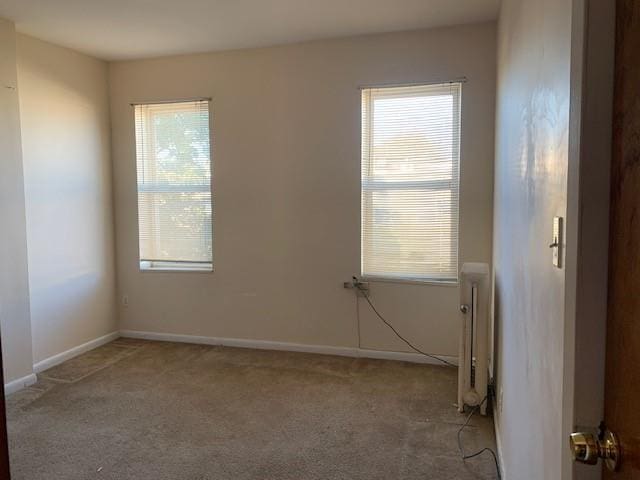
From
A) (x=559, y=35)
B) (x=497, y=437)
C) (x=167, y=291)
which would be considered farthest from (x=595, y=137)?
(x=167, y=291)

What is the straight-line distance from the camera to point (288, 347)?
14.2ft

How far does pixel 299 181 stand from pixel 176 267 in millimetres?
1553

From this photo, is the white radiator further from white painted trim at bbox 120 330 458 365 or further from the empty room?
white painted trim at bbox 120 330 458 365

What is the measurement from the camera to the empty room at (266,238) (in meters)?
2.61

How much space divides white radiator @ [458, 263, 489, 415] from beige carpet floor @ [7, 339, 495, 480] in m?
0.17

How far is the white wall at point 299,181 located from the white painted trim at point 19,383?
4.12 ft

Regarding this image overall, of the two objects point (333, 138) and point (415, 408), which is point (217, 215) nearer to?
point (333, 138)

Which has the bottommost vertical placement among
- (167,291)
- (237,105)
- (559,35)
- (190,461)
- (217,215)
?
(190,461)

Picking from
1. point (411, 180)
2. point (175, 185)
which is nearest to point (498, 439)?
point (411, 180)

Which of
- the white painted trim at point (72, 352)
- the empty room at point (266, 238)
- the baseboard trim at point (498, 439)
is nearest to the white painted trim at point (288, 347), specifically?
the empty room at point (266, 238)

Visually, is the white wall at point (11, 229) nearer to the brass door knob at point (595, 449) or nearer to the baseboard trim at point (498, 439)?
the baseboard trim at point (498, 439)

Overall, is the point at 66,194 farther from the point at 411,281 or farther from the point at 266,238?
the point at 411,281

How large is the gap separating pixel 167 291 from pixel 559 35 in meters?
4.23

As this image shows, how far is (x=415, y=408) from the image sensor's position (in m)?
3.14
